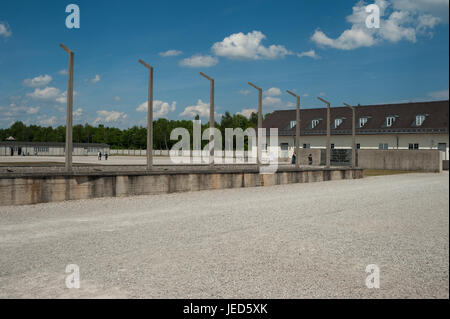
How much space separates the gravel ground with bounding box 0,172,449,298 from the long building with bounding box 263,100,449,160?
4520cm

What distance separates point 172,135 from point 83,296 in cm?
2187

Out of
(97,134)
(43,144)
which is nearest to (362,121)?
(97,134)

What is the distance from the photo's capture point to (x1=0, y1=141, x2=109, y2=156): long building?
16.5 metres

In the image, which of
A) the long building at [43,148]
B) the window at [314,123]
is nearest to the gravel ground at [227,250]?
the long building at [43,148]

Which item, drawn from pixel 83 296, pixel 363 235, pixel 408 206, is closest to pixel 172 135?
pixel 408 206

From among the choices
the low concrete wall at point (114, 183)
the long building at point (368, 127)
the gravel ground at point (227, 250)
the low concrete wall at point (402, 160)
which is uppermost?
the long building at point (368, 127)

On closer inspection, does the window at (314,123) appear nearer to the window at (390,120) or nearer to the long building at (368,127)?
the long building at (368,127)

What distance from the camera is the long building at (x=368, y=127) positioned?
55281 millimetres

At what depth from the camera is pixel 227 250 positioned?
799 centimetres

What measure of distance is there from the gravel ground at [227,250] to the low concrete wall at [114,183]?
906mm

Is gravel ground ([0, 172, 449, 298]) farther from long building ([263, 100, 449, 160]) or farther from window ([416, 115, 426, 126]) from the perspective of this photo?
Answer: window ([416, 115, 426, 126])

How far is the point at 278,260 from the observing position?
7188mm
